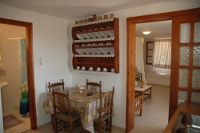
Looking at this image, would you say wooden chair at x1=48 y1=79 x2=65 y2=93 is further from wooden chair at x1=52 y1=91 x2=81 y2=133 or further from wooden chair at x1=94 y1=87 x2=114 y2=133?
wooden chair at x1=94 y1=87 x2=114 y2=133

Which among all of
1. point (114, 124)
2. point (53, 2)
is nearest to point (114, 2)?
point (53, 2)

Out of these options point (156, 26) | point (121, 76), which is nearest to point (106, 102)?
point (121, 76)

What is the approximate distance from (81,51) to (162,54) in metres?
5.26

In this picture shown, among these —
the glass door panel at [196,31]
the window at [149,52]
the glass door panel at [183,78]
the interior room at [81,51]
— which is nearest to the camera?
the glass door panel at [196,31]

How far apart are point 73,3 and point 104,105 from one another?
174 centimetres

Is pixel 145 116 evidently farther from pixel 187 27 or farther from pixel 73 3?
pixel 73 3

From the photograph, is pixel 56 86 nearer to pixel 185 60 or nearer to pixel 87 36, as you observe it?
pixel 87 36

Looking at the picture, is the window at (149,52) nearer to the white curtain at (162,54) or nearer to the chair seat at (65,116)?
the white curtain at (162,54)

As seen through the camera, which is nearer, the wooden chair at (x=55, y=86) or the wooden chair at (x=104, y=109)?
the wooden chair at (x=104, y=109)

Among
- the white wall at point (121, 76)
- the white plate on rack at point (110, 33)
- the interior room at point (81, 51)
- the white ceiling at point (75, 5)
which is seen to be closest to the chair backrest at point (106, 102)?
the interior room at point (81, 51)

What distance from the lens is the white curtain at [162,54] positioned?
717 cm

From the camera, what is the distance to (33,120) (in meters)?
2.98

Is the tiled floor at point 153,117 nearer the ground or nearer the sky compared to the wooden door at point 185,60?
nearer the ground

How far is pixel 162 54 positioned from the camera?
733 cm
